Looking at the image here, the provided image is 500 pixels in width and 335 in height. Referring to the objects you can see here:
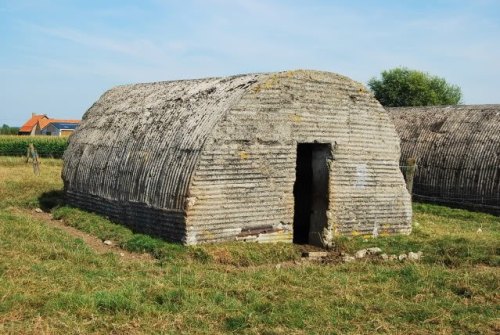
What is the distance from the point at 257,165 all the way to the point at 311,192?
2.52 m

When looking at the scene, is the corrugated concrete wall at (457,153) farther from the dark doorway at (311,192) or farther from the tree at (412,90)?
the tree at (412,90)

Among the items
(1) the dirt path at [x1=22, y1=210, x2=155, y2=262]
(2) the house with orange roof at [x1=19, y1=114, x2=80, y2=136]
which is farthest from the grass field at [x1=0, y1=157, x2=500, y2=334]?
(2) the house with orange roof at [x1=19, y1=114, x2=80, y2=136]

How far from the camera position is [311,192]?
15305mm

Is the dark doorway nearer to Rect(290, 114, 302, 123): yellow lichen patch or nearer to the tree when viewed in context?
Rect(290, 114, 302, 123): yellow lichen patch

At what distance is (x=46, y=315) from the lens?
25.2 ft

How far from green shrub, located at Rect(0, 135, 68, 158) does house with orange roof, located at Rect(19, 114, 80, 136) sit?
38.9m

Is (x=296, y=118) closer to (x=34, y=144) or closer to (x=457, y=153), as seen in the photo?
(x=457, y=153)

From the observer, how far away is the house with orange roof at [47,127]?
302 feet

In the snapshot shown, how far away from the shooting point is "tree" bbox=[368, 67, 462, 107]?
54594 millimetres

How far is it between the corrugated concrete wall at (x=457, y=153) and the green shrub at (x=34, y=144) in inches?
1266

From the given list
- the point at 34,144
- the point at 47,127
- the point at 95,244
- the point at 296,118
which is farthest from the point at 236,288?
the point at 47,127

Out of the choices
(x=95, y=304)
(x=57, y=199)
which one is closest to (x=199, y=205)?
(x=95, y=304)

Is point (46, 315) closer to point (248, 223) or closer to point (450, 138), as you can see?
point (248, 223)

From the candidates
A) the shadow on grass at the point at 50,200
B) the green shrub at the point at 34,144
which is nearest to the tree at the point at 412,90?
the green shrub at the point at 34,144
